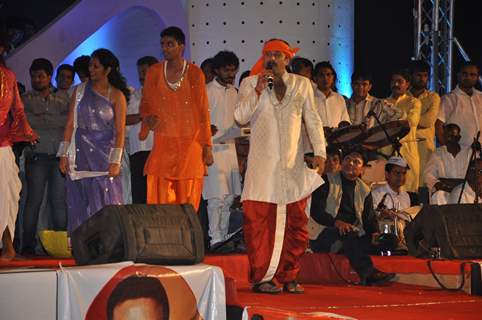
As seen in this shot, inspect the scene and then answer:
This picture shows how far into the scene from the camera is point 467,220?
810 centimetres

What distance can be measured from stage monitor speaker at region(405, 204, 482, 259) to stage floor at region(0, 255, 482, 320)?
259 millimetres

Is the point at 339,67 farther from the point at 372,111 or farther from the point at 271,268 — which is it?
the point at 271,268

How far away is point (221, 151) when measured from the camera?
9.57m

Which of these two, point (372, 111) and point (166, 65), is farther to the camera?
point (372, 111)

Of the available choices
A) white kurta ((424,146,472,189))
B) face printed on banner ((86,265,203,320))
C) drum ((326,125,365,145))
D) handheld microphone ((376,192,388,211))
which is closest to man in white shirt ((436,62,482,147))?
white kurta ((424,146,472,189))

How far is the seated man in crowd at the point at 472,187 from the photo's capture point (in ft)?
31.2

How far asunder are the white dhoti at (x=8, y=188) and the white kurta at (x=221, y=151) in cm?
229

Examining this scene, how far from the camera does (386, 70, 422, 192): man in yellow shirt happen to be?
1039 cm

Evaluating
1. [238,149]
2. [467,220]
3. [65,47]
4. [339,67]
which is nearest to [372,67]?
[339,67]

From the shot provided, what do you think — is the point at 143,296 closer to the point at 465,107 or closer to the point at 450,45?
the point at 465,107

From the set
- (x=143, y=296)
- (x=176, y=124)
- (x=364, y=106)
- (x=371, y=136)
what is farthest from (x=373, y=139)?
(x=143, y=296)

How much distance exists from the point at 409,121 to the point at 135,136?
268 centimetres

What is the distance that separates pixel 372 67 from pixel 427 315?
7.64 m

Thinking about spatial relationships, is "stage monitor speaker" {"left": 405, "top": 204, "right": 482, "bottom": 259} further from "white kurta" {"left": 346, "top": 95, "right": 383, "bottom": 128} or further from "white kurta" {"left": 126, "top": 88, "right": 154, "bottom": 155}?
"white kurta" {"left": 126, "top": 88, "right": 154, "bottom": 155}
